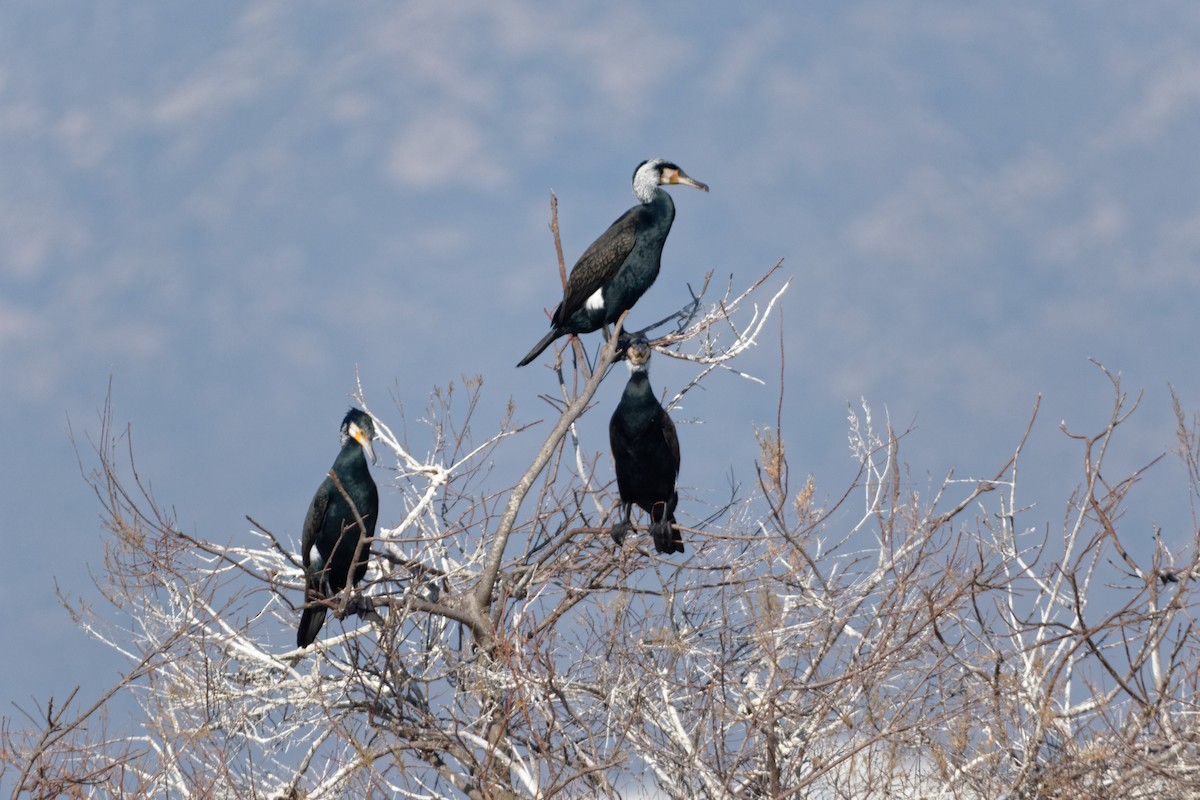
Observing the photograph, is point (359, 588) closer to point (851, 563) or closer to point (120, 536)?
point (120, 536)

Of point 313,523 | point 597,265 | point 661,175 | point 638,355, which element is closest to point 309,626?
point 313,523

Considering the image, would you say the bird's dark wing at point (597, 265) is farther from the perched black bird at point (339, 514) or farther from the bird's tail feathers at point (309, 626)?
the bird's tail feathers at point (309, 626)

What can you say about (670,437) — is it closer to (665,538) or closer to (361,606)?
(665,538)

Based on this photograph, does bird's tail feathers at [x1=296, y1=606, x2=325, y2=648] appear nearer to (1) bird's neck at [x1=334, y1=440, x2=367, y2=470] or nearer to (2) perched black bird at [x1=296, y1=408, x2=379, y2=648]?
(2) perched black bird at [x1=296, y1=408, x2=379, y2=648]

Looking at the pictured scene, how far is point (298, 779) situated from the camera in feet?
22.9

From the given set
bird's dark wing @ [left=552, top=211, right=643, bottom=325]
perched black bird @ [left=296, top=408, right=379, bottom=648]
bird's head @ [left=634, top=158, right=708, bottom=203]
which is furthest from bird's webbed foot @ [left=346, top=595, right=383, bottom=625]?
bird's head @ [left=634, top=158, right=708, bottom=203]

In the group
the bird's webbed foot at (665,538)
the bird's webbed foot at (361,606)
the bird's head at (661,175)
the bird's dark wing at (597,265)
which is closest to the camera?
the bird's webbed foot at (361,606)

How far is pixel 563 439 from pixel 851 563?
72.6 inches

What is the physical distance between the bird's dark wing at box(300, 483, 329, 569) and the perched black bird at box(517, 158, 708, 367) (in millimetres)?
1525

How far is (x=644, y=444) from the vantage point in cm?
715

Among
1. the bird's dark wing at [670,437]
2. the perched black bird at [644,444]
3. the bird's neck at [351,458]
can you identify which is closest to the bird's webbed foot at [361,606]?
the bird's neck at [351,458]

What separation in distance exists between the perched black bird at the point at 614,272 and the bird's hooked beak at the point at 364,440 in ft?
3.79

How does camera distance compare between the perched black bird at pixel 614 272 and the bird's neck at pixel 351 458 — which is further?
the perched black bird at pixel 614 272

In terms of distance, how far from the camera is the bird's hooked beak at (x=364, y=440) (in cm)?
745
